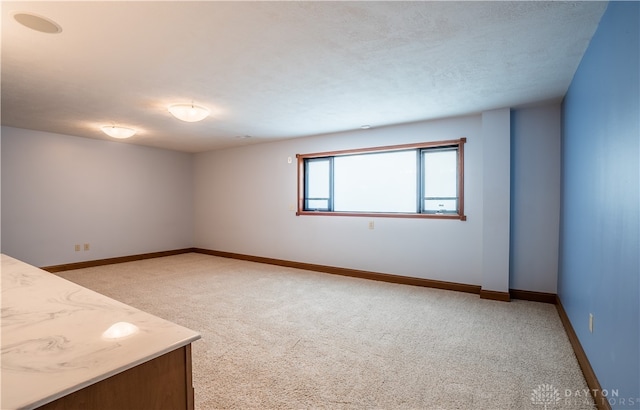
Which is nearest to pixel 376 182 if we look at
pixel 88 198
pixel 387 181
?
pixel 387 181

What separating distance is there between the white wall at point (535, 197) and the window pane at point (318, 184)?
2.83 m

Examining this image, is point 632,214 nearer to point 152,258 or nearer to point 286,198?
point 286,198

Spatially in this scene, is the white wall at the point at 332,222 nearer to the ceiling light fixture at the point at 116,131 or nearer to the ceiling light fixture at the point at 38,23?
the ceiling light fixture at the point at 116,131

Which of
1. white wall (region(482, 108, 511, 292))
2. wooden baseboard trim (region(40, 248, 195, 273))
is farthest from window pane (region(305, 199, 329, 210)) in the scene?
wooden baseboard trim (region(40, 248, 195, 273))

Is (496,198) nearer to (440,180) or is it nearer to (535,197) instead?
(535,197)

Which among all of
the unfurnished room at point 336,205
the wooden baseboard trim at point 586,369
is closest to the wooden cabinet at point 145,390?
the unfurnished room at point 336,205

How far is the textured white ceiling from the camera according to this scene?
6.40ft

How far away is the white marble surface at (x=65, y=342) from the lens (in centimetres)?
71

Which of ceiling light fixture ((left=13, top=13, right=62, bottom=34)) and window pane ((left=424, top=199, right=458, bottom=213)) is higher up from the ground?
ceiling light fixture ((left=13, top=13, right=62, bottom=34))

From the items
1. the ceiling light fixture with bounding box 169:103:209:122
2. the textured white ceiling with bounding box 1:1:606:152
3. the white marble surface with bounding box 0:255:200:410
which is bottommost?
the white marble surface with bounding box 0:255:200:410

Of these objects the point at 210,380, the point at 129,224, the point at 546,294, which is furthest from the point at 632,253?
the point at 129,224

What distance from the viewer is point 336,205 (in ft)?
18.0

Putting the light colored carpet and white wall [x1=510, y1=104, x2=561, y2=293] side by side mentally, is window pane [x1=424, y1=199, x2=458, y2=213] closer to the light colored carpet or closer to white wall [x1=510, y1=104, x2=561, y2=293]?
white wall [x1=510, y1=104, x2=561, y2=293]

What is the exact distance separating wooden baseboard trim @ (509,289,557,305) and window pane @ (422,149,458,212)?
49.6 inches
